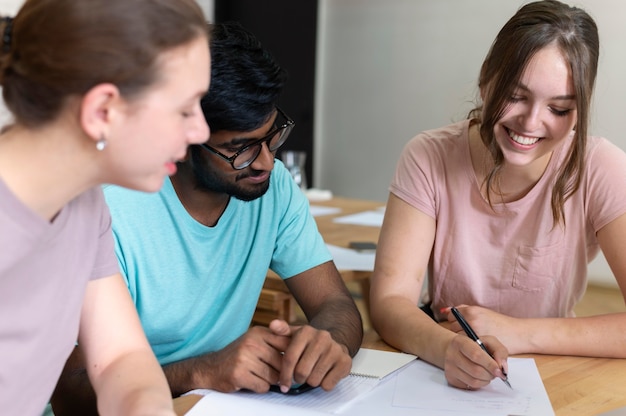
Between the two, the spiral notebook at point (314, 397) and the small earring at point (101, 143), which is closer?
the small earring at point (101, 143)

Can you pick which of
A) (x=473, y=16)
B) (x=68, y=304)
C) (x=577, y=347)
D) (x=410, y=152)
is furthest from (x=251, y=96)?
(x=473, y=16)

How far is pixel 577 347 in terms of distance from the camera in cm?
144

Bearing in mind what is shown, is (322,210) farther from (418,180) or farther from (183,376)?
(183,376)

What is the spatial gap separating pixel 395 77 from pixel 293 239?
343cm

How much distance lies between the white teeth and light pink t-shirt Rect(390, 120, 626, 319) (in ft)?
0.50

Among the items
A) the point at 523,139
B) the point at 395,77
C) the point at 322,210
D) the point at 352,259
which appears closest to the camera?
the point at 523,139

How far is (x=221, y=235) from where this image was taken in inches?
61.3

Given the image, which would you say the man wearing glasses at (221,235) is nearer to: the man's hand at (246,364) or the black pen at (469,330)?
the man's hand at (246,364)

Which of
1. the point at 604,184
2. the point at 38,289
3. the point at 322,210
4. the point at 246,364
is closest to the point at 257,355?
the point at 246,364

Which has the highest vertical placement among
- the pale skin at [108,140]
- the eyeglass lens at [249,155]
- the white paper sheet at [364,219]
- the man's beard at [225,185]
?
the pale skin at [108,140]

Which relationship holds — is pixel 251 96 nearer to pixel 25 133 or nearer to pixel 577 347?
pixel 25 133

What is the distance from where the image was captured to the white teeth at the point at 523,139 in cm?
154

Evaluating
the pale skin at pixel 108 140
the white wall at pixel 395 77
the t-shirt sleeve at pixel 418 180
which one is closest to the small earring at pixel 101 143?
the pale skin at pixel 108 140

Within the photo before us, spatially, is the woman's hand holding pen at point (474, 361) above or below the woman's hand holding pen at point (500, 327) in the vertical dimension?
above
